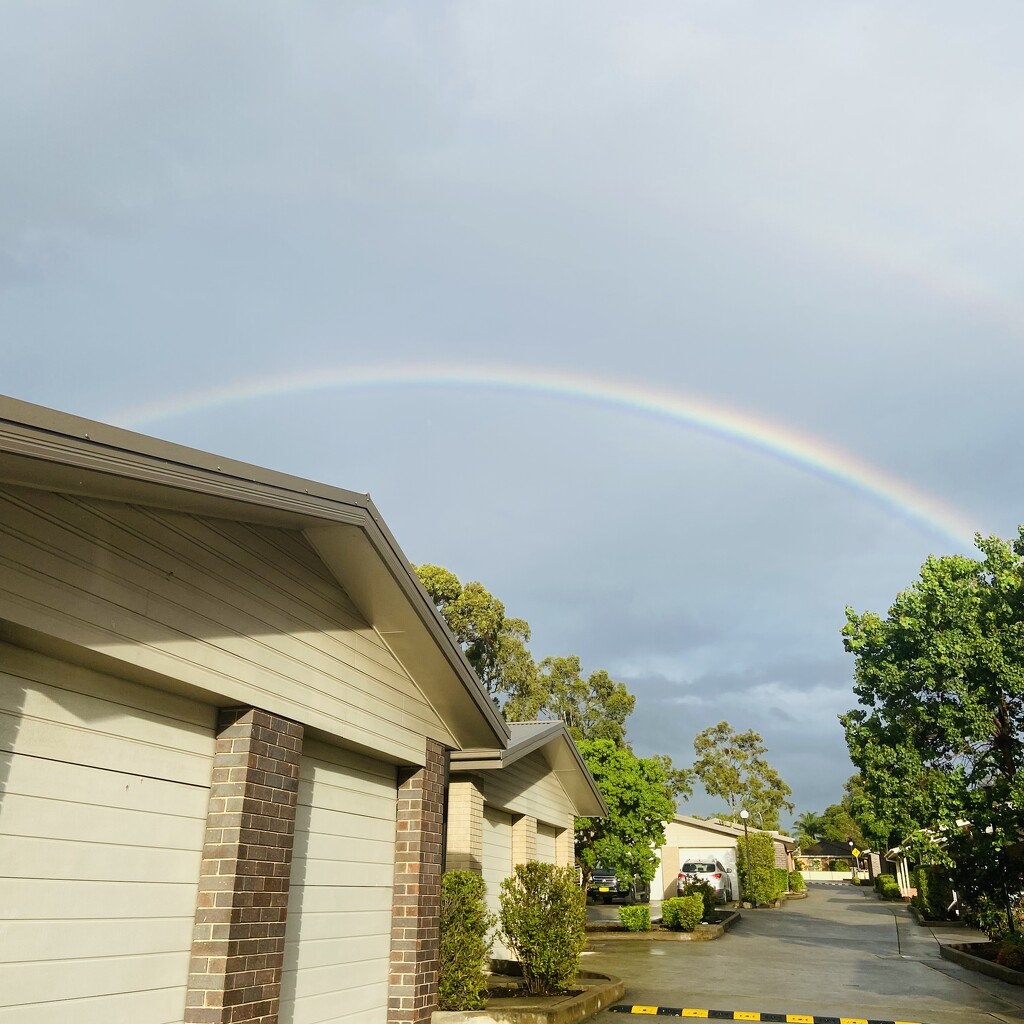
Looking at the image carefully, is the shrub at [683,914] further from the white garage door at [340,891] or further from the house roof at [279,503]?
the white garage door at [340,891]

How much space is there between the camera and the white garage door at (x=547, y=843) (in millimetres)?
17897

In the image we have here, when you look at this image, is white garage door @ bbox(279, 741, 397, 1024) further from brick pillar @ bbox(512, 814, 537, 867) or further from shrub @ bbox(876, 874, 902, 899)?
shrub @ bbox(876, 874, 902, 899)

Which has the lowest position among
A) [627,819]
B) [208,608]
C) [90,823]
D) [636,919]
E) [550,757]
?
[636,919]

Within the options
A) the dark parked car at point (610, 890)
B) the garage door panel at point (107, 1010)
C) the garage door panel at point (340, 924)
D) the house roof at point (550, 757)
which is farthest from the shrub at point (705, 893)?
the garage door panel at point (107, 1010)

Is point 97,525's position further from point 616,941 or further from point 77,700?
point 616,941

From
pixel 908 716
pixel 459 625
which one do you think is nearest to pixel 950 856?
pixel 908 716

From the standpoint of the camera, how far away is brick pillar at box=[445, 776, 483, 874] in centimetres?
1282

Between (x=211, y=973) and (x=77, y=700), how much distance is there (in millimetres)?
2092

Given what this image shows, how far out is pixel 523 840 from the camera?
16.2 m

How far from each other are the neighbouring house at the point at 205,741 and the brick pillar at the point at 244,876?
0.05 ft

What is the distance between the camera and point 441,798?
972cm

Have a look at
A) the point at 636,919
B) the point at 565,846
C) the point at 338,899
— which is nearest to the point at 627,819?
the point at 636,919

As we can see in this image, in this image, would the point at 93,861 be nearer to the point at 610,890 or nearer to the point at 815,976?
the point at 815,976

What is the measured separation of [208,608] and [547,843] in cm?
1421
